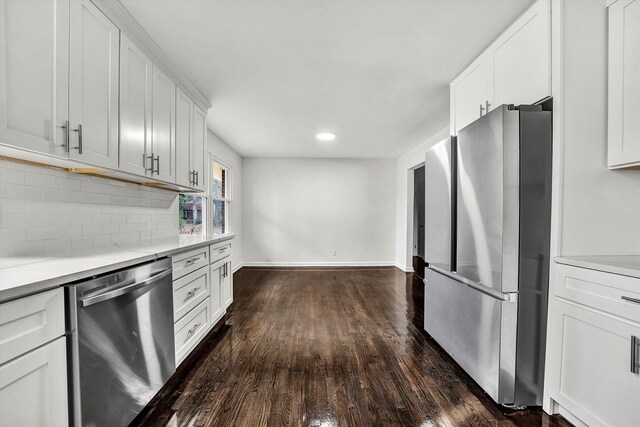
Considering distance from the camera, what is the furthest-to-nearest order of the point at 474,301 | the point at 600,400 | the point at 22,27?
the point at 474,301 < the point at 600,400 < the point at 22,27

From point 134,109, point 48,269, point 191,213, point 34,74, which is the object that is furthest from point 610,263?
point 191,213

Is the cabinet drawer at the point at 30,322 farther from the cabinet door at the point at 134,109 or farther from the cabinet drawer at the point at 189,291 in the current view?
the cabinet door at the point at 134,109

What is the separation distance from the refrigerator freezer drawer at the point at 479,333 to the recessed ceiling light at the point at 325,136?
8.86ft

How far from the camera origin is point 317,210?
20.0 ft

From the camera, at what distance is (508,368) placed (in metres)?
1.61

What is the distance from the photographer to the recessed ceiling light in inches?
168

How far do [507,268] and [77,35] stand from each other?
8.71 feet

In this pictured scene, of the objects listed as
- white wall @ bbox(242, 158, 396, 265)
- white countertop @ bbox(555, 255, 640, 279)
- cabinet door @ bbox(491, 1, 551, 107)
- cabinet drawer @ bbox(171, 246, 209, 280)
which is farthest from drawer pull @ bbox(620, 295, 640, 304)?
white wall @ bbox(242, 158, 396, 265)

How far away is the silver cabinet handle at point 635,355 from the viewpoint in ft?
3.91

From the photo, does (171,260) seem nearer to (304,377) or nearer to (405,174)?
(304,377)

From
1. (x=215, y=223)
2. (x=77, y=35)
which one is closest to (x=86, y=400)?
(x=77, y=35)

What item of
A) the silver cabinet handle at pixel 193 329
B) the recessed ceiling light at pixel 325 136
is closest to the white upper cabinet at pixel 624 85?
the silver cabinet handle at pixel 193 329

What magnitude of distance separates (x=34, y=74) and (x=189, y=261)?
4.61ft

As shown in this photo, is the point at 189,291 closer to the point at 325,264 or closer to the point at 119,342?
the point at 119,342
